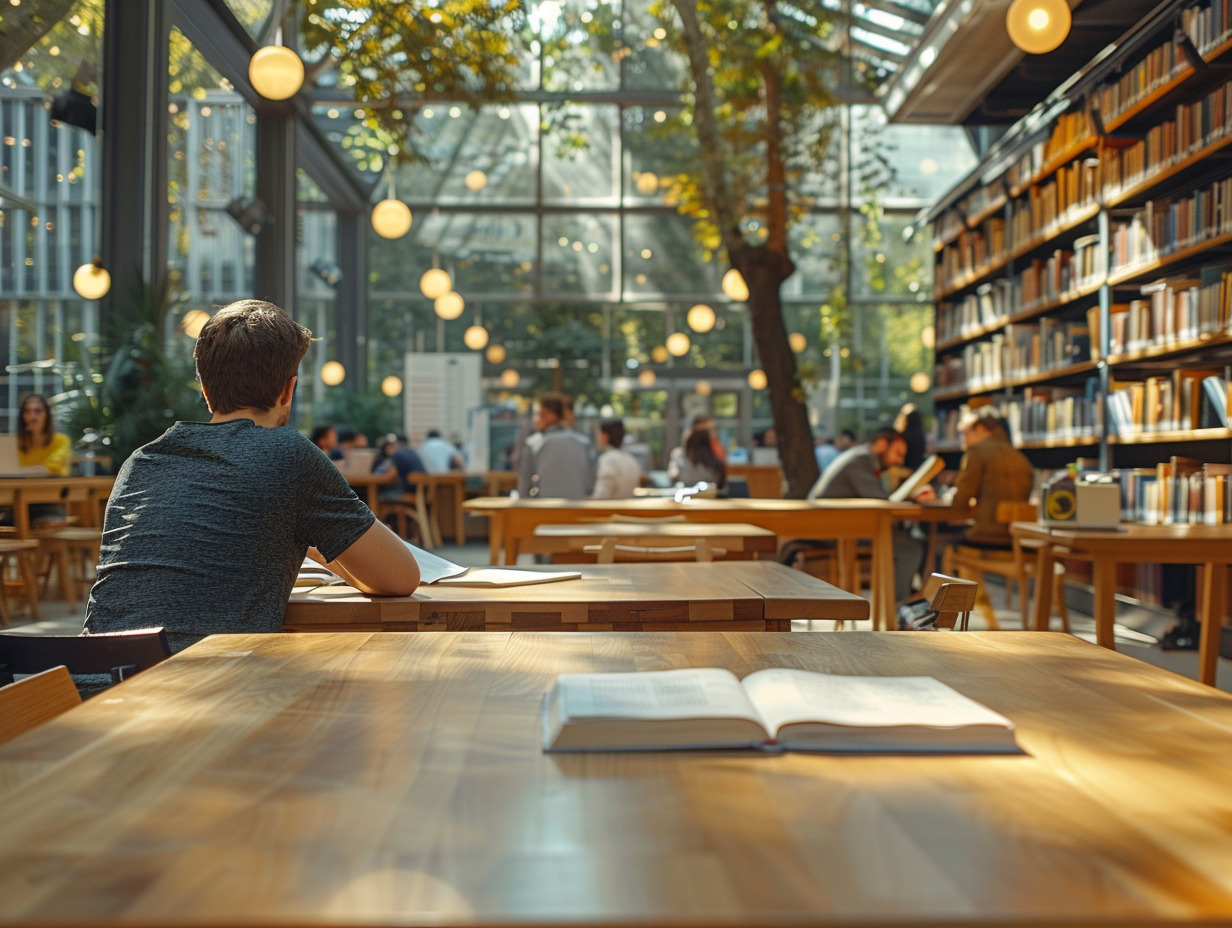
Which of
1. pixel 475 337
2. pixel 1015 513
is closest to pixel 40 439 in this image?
pixel 1015 513

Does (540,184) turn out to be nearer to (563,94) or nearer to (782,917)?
(563,94)

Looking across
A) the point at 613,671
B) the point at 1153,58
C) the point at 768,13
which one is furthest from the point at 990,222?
the point at 613,671

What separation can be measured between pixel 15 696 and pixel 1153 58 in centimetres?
574

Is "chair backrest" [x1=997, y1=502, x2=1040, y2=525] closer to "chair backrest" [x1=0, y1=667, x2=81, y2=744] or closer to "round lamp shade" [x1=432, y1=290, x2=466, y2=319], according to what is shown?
"chair backrest" [x1=0, y1=667, x2=81, y2=744]

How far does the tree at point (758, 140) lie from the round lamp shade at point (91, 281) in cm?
390

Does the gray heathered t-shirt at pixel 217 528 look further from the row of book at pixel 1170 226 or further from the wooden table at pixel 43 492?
the row of book at pixel 1170 226

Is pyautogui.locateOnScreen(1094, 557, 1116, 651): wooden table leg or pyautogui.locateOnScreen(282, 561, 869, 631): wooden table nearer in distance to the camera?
pyautogui.locateOnScreen(282, 561, 869, 631): wooden table

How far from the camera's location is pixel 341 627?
2.05 metres

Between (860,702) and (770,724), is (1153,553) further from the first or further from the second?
(770,724)

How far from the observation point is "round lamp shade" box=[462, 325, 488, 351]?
15.1m

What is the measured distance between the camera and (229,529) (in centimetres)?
196

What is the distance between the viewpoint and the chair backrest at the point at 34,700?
126 centimetres

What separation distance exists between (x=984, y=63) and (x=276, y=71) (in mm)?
4613

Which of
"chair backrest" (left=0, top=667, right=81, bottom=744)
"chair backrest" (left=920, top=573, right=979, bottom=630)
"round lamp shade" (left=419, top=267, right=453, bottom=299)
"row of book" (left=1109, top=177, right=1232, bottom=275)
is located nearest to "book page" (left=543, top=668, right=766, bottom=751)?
"chair backrest" (left=0, top=667, right=81, bottom=744)
